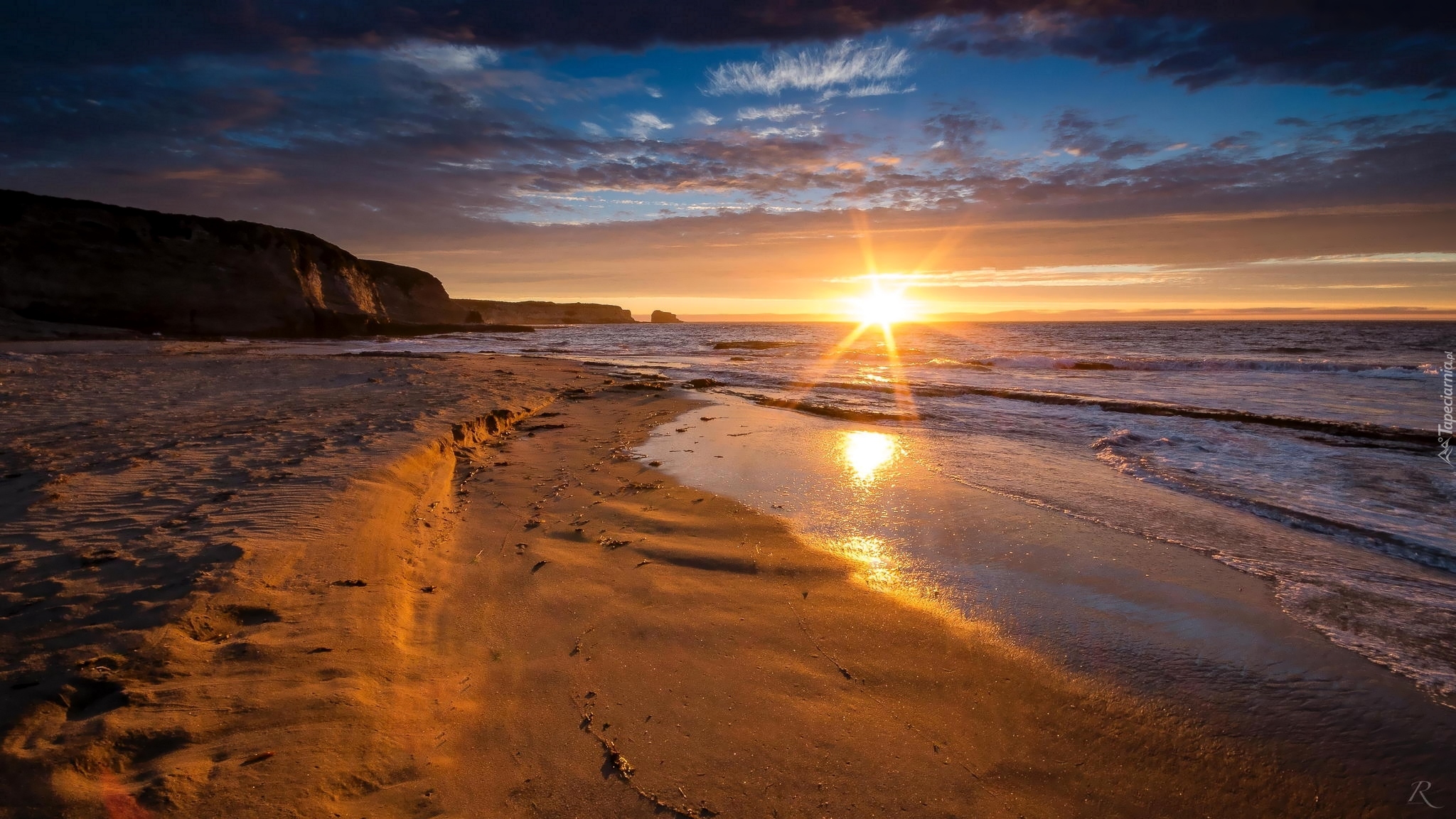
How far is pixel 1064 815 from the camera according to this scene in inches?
87.7

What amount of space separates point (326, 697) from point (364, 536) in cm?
183

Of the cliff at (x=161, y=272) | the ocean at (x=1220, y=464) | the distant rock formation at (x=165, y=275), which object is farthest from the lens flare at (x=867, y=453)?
the cliff at (x=161, y=272)

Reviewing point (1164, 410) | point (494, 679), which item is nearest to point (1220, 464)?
point (1164, 410)

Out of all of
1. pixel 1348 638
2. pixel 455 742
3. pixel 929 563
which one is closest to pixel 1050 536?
pixel 929 563

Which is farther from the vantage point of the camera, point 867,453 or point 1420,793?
point 867,453

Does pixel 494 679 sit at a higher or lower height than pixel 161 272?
lower

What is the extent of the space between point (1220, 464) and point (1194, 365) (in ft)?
73.7

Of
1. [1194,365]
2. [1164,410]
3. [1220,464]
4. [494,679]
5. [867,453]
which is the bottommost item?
[494,679]

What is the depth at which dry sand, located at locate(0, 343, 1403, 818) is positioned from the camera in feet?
6.95

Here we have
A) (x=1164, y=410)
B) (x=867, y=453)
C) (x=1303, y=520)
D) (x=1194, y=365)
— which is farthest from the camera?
(x=1194, y=365)

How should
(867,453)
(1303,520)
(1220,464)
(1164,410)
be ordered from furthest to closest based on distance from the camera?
(1164,410) → (867,453) → (1220,464) → (1303,520)

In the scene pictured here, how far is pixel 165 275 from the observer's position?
99.0 feet

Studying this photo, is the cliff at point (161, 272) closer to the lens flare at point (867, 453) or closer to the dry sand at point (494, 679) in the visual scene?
the dry sand at point (494, 679)

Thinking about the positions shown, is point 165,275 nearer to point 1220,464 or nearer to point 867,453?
point 867,453
